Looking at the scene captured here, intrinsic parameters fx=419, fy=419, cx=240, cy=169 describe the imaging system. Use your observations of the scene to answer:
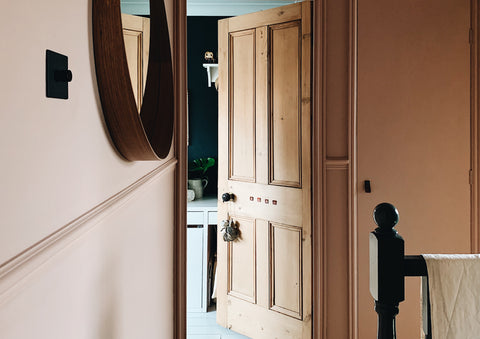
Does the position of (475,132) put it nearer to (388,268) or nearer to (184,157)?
(184,157)

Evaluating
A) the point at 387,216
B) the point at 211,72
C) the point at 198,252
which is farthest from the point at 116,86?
the point at 211,72

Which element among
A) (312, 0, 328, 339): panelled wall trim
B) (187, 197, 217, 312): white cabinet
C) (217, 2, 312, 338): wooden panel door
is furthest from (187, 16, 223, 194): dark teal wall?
(312, 0, 328, 339): panelled wall trim

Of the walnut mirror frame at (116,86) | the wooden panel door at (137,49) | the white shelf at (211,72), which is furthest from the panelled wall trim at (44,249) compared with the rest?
the white shelf at (211,72)

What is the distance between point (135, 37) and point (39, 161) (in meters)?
0.58

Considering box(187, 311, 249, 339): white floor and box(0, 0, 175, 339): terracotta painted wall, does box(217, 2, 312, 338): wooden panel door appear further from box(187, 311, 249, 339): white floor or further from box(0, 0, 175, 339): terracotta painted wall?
box(0, 0, 175, 339): terracotta painted wall

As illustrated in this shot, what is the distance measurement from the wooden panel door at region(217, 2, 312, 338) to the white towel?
155cm

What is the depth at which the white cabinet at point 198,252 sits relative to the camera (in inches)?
131

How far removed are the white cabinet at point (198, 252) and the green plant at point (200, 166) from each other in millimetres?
564

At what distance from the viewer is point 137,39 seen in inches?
40.1

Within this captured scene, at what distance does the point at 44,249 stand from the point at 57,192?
0.09 m

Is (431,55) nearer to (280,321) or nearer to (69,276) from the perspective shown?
(280,321)

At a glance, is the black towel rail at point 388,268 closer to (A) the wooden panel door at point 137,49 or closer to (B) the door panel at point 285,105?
(A) the wooden panel door at point 137,49

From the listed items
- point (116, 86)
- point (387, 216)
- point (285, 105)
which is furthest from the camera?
point (285, 105)

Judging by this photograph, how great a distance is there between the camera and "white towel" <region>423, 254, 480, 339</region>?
3.25 ft
